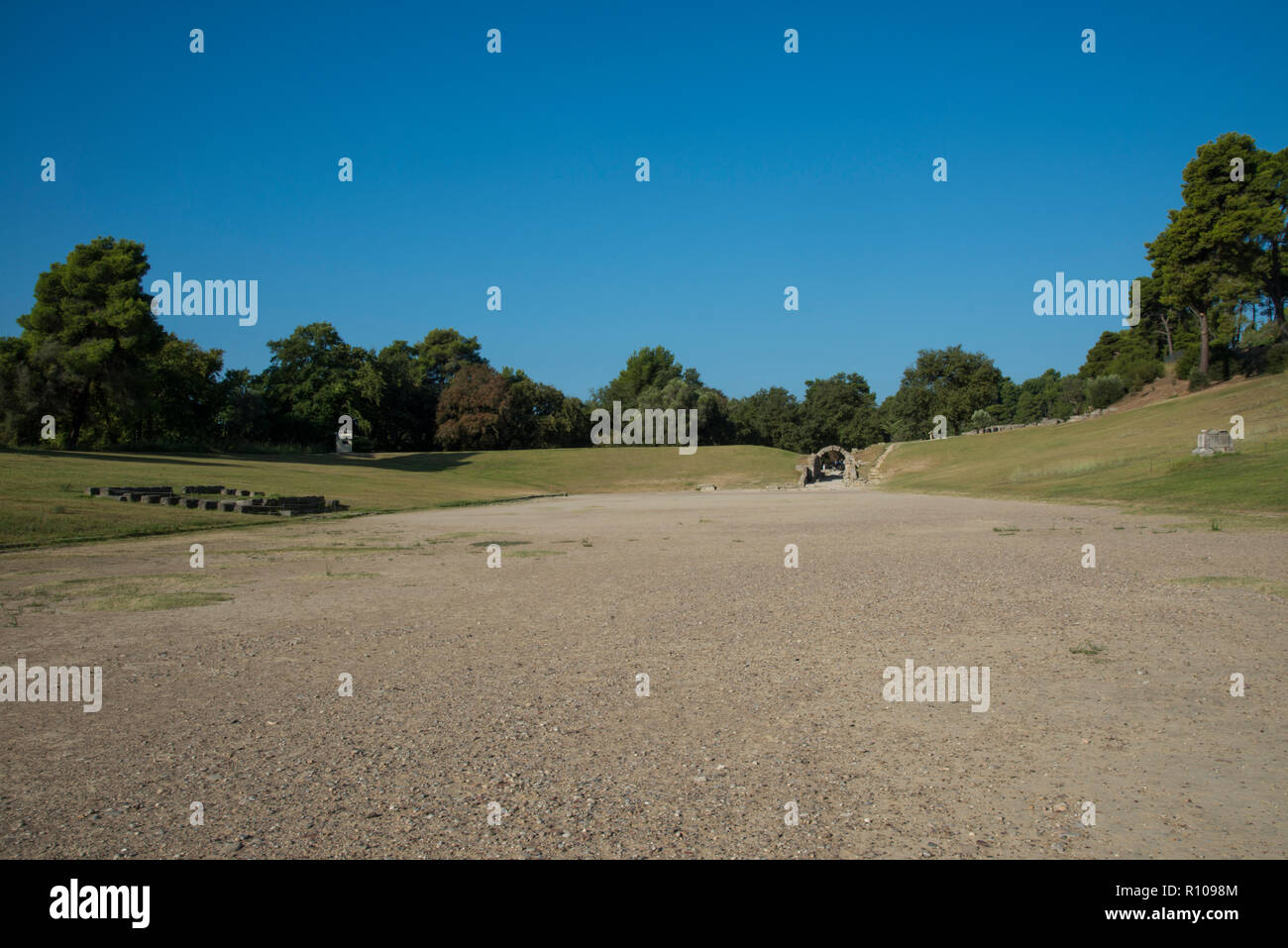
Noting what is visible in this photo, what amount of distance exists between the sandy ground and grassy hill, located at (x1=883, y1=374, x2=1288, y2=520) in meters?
12.9

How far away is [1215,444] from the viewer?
29266mm

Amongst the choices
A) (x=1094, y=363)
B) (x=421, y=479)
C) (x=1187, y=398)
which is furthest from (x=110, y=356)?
(x=1094, y=363)

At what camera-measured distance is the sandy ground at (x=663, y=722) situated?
12.7ft

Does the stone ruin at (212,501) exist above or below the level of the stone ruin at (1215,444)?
below

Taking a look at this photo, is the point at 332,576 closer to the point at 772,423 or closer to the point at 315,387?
the point at 315,387

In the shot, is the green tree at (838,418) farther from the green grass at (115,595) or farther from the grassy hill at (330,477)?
the green grass at (115,595)

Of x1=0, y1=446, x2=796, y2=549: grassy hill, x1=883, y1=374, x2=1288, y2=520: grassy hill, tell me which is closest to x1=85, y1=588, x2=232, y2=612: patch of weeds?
x1=0, y1=446, x2=796, y2=549: grassy hill

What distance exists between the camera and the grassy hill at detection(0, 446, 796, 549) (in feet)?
66.4

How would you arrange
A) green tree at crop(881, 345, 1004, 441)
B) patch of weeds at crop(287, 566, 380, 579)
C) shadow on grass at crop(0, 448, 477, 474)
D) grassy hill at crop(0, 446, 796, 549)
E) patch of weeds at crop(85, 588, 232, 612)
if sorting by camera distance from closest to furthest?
patch of weeds at crop(85, 588, 232, 612) < patch of weeds at crop(287, 566, 380, 579) < grassy hill at crop(0, 446, 796, 549) < shadow on grass at crop(0, 448, 477, 474) < green tree at crop(881, 345, 1004, 441)

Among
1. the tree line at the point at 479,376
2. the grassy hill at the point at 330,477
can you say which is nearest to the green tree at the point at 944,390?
the tree line at the point at 479,376

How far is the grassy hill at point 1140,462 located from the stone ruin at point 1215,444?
50cm

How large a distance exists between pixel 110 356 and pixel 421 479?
21.1m

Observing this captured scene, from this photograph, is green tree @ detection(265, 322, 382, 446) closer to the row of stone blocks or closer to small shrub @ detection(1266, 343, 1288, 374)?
the row of stone blocks

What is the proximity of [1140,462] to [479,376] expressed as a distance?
65.0m
